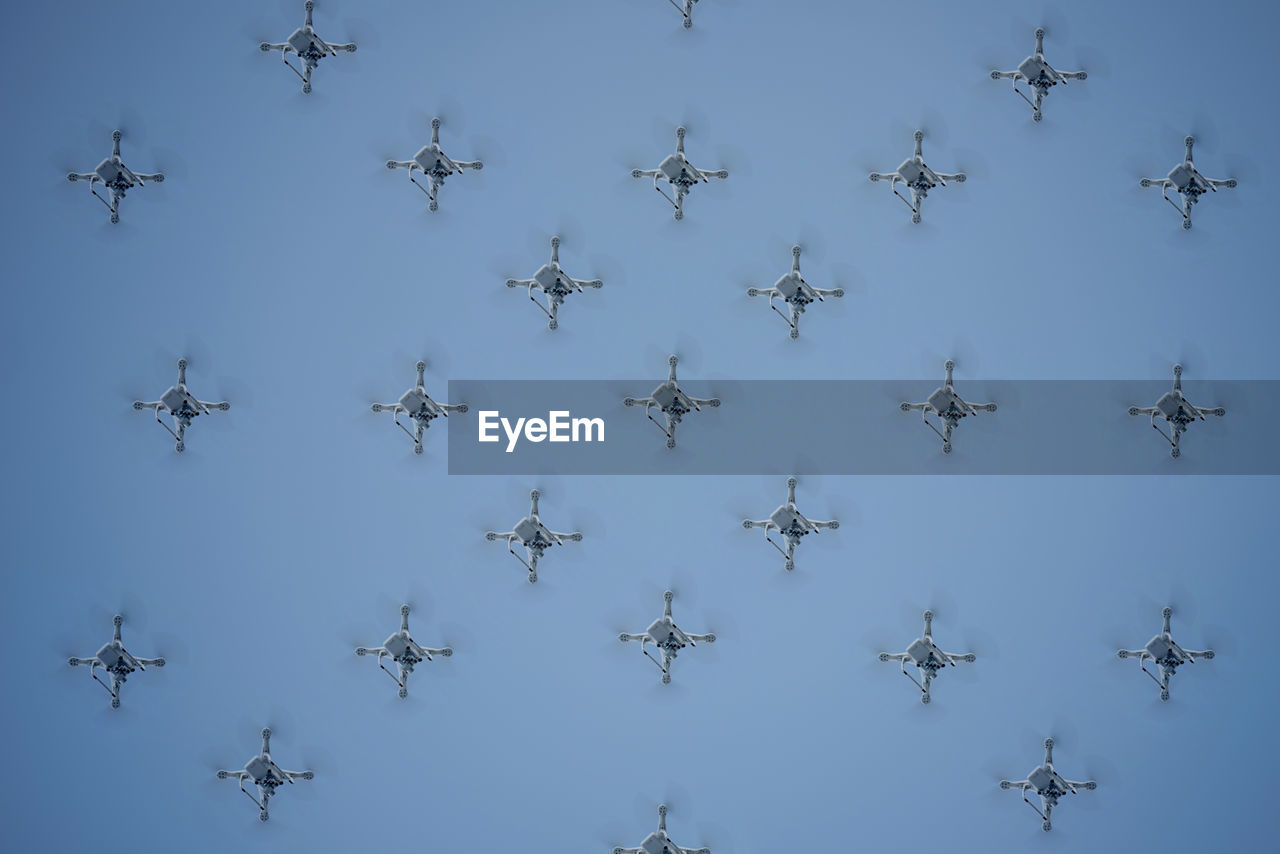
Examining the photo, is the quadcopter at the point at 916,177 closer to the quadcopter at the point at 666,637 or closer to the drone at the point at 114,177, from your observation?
the quadcopter at the point at 666,637

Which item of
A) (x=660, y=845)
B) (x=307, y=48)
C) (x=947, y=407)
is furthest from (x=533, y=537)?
(x=307, y=48)

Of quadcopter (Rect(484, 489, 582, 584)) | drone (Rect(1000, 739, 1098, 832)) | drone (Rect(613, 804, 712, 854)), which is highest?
quadcopter (Rect(484, 489, 582, 584))

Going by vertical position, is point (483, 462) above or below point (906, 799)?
above

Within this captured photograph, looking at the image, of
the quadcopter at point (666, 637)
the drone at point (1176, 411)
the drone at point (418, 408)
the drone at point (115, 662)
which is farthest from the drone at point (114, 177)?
the drone at point (1176, 411)

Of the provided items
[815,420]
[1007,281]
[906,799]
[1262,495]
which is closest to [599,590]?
[815,420]

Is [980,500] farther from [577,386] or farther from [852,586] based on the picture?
[577,386]
